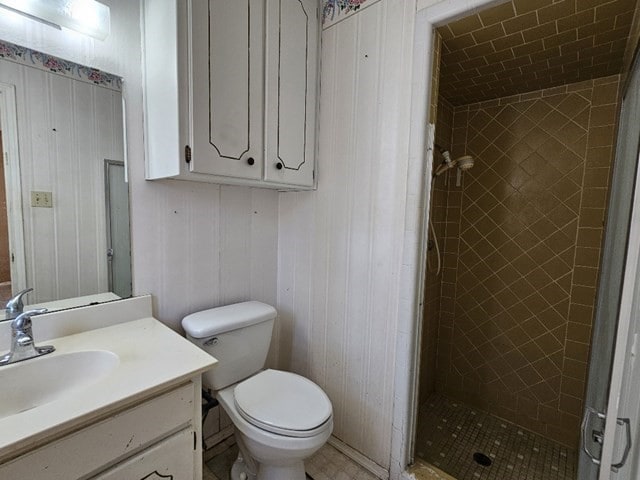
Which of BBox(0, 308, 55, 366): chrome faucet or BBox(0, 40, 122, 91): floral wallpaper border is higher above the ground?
BBox(0, 40, 122, 91): floral wallpaper border

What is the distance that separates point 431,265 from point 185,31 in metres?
1.84

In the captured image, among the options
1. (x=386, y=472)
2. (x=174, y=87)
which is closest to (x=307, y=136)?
(x=174, y=87)

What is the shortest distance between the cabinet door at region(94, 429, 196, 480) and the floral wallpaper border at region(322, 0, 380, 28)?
179 centimetres

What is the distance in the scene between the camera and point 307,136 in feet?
5.00

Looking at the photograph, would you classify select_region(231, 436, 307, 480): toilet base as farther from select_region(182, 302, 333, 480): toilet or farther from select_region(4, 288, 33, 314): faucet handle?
select_region(4, 288, 33, 314): faucet handle

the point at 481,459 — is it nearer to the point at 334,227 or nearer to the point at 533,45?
the point at 334,227

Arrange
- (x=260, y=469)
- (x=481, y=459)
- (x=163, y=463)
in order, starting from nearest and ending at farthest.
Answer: (x=163, y=463) < (x=260, y=469) < (x=481, y=459)

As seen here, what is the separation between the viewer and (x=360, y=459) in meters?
1.53

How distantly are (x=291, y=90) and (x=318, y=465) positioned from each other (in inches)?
70.4

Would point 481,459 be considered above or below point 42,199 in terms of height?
below

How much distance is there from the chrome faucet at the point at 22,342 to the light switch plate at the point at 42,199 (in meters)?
0.37

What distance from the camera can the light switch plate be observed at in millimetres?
1062

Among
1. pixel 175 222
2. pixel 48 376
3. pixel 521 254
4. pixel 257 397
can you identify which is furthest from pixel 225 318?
pixel 521 254

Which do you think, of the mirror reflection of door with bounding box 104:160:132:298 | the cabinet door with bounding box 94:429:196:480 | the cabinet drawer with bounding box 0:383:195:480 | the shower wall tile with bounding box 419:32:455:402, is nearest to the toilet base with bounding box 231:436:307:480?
the cabinet door with bounding box 94:429:196:480
